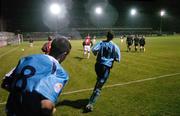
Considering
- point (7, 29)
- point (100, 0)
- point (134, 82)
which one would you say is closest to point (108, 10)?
point (100, 0)

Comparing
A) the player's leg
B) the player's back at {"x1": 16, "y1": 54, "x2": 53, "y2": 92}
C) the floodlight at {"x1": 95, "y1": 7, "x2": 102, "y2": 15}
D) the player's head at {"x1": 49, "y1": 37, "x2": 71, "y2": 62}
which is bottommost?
the player's leg

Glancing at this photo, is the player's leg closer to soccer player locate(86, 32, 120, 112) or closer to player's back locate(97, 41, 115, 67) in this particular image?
soccer player locate(86, 32, 120, 112)

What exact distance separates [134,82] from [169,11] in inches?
3465

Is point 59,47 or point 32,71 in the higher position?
point 59,47

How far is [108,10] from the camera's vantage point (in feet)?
281

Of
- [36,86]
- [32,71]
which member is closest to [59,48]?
[32,71]

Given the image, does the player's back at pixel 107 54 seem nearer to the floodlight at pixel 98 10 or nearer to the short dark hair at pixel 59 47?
the short dark hair at pixel 59 47

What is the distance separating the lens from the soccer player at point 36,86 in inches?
107

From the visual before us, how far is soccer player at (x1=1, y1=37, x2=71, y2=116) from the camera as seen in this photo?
272 centimetres

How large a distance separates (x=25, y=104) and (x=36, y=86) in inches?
9.2

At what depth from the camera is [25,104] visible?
2787 millimetres

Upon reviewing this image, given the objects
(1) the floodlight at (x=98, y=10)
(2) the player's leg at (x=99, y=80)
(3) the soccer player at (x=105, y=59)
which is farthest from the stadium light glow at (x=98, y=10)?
(2) the player's leg at (x=99, y=80)

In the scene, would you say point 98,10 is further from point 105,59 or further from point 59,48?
point 59,48

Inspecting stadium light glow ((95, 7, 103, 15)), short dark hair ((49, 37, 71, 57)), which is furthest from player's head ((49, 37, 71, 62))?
stadium light glow ((95, 7, 103, 15))
